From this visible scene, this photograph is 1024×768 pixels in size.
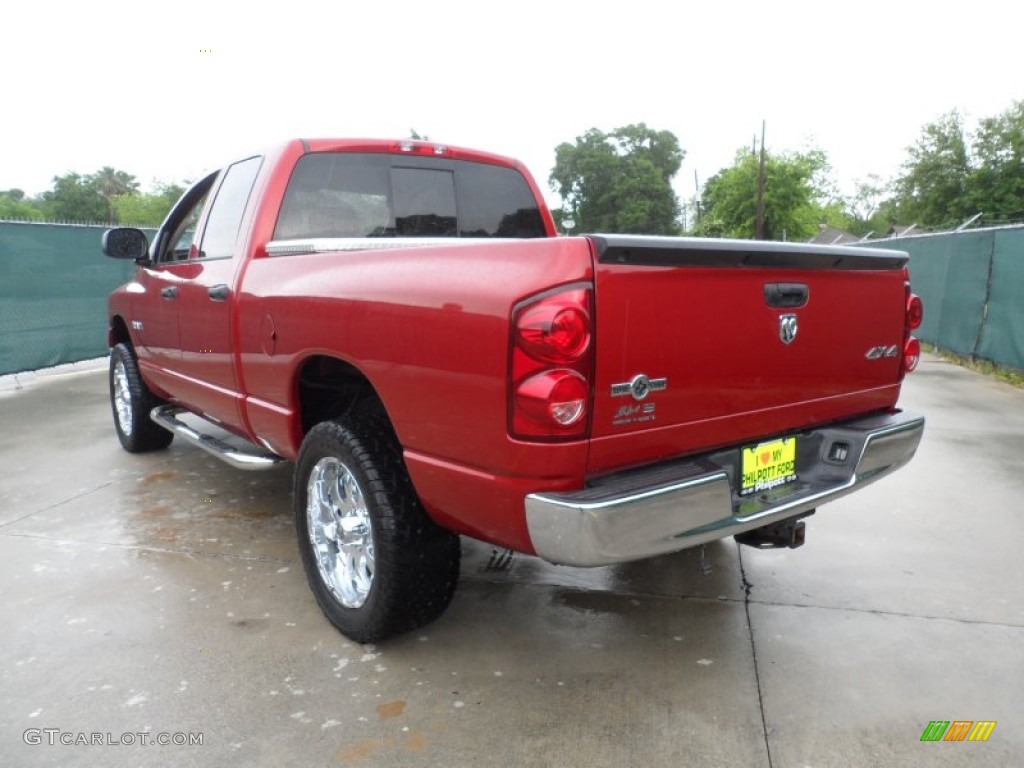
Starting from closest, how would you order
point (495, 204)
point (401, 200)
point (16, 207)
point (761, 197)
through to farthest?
point (401, 200), point (495, 204), point (761, 197), point (16, 207)

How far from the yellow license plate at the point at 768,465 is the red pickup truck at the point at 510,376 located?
1 cm

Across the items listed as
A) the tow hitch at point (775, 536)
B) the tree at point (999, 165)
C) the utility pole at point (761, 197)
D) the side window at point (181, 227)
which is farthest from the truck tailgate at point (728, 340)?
the tree at point (999, 165)

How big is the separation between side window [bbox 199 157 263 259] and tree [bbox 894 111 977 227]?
56618 mm

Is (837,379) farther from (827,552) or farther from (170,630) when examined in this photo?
(170,630)

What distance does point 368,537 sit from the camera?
2.82 meters

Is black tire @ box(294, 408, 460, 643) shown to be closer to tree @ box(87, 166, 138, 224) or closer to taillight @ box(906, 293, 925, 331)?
taillight @ box(906, 293, 925, 331)

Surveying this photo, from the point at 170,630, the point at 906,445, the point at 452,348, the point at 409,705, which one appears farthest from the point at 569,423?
the point at 170,630

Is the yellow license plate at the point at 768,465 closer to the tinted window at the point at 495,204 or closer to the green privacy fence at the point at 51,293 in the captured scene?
the tinted window at the point at 495,204

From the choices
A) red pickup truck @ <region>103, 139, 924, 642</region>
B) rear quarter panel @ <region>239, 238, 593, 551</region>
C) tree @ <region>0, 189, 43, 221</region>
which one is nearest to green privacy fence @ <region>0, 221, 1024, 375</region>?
red pickup truck @ <region>103, 139, 924, 642</region>

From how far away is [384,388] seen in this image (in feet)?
8.33

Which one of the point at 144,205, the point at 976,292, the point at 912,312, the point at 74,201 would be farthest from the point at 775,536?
the point at 144,205

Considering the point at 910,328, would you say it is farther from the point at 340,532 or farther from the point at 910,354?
the point at 340,532

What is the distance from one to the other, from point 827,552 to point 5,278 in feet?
29.4

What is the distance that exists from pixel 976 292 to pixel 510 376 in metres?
10.1
